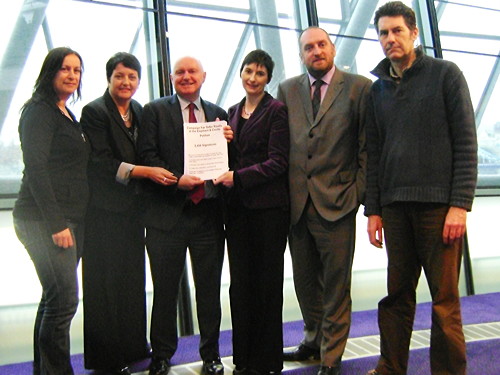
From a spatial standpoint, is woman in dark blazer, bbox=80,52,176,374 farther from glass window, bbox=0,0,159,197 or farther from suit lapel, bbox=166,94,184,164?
glass window, bbox=0,0,159,197

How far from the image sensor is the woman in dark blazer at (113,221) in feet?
8.87

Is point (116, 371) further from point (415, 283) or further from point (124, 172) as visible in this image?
point (415, 283)

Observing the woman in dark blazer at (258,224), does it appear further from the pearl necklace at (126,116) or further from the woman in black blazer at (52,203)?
the woman in black blazer at (52,203)

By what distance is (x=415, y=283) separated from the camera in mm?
2484

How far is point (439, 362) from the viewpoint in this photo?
2.37m

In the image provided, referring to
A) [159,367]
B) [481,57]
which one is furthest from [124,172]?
[481,57]

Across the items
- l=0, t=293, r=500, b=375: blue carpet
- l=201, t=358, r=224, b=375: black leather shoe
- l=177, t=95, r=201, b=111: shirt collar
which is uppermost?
l=177, t=95, r=201, b=111: shirt collar

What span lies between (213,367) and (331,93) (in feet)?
4.79

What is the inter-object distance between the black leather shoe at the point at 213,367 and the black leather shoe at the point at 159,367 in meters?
0.19

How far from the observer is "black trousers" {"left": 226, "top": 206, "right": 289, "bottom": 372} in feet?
8.66

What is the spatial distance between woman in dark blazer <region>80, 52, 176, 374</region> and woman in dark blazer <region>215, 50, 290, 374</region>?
1.16 feet

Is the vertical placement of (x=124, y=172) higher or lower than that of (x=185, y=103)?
lower

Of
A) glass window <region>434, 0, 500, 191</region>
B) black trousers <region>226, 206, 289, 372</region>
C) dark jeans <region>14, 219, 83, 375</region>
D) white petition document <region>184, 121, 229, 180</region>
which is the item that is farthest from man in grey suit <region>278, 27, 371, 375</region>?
glass window <region>434, 0, 500, 191</region>

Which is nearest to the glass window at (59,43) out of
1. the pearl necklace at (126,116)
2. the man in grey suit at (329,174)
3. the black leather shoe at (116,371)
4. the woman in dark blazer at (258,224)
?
the pearl necklace at (126,116)
